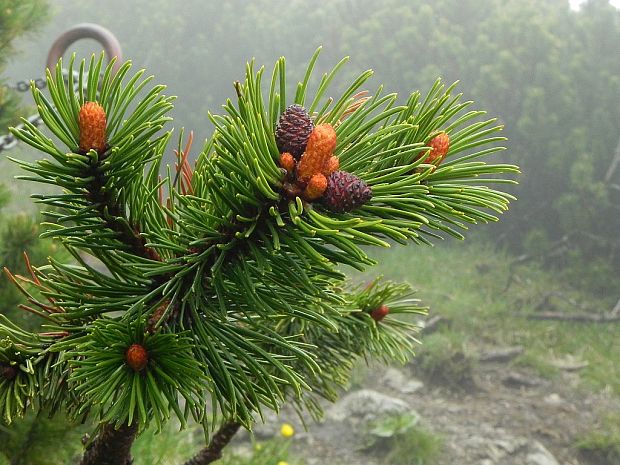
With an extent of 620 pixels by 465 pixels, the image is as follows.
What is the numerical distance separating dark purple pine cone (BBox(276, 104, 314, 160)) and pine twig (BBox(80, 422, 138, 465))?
394mm

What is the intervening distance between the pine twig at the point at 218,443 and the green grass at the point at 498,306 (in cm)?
433

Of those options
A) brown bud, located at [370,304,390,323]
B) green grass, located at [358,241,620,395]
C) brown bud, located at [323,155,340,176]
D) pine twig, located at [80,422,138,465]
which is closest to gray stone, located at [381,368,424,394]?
green grass, located at [358,241,620,395]

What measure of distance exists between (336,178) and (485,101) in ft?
26.5

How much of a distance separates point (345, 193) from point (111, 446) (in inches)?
18.3

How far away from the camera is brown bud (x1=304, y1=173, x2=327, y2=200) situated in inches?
19.5

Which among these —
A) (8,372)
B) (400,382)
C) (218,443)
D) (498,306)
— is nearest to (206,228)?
(8,372)

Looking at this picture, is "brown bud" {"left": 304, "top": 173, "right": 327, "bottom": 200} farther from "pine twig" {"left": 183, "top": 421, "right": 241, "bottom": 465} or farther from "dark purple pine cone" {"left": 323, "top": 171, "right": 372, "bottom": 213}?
"pine twig" {"left": 183, "top": 421, "right": 241, "bottom": 465}

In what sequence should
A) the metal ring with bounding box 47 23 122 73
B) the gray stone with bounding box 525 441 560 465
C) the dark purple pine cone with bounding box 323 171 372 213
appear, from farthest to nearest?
the gray stone with bounding box 525 441 560 465 → the metal ring with bounding box 47 23 122 73 → the dark purple pine cone with bounding box 323 171 372 213

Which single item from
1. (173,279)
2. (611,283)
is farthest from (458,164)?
(611,283)

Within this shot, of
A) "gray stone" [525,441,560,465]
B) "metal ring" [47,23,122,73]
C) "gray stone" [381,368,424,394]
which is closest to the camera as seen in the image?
"metal ring" [47,23,122,73]

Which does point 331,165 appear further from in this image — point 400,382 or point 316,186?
point 400,382

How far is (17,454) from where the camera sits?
115 cm

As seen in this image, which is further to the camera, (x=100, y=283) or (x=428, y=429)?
(x=428, y=429)

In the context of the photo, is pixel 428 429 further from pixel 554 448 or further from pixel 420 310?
pixel 420 310
